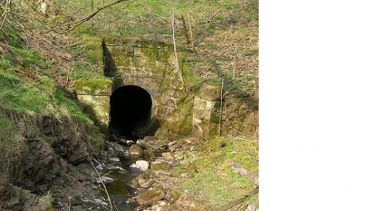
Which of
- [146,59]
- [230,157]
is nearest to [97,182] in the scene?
[230,157]

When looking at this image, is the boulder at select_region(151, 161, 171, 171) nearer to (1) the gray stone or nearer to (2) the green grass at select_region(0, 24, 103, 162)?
(2) the green grass at select_region(0, 24, 103, 162)

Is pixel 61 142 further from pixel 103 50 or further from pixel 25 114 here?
pixel 103 50

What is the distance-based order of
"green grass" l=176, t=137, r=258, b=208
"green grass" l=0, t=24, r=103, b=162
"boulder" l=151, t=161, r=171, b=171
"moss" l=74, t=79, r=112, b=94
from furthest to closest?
"moss" l=74, t=79, r=112, b=94, "boulder" l=151, t=161, r=171, b=171, "green grass" l=176, t=137, r=258, b=208, "green grass" l=0, t=24, r=103, b=162

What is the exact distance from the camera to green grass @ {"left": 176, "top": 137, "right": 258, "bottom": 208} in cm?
875

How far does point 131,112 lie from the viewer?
17.5 m

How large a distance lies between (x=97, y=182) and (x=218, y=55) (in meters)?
7.31
